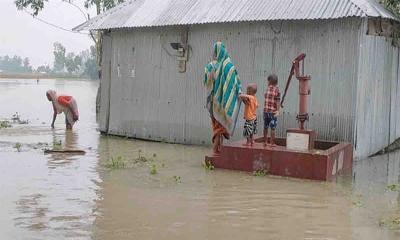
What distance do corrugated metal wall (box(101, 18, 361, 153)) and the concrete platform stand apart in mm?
1244

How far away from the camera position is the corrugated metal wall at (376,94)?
10156 mm

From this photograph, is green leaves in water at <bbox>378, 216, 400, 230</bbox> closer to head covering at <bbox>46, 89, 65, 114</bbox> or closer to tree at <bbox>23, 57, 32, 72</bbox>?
head covering at <bbox>46, 89, 65, 114</bbox>

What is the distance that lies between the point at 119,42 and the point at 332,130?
5969mm

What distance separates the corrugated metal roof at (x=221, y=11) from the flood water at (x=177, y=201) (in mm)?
2861

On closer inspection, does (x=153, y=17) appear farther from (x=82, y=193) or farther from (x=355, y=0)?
(x=82, y=193)

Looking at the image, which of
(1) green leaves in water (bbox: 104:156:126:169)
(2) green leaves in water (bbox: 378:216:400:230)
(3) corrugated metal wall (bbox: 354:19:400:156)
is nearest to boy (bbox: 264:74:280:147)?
(3) corrugated metal wall (bbox: 354:19:400:156)

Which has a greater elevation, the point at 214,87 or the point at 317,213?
the point at 214,87

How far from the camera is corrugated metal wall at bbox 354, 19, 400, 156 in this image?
33.3ft

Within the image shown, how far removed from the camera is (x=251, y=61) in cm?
1134

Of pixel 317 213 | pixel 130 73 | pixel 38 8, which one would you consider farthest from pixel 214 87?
pixel 38 8

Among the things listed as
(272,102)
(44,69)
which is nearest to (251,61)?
(272,102)

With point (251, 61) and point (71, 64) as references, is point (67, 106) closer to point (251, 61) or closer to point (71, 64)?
point (251, 61)

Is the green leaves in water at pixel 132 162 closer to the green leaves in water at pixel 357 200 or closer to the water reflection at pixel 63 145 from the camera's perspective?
the water reflection at pixel 63 145

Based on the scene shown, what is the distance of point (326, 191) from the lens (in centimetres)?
771
